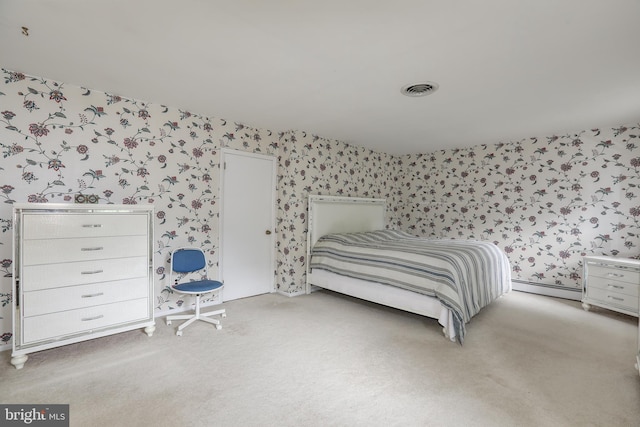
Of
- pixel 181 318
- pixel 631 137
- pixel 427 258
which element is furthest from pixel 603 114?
pixel 181 318

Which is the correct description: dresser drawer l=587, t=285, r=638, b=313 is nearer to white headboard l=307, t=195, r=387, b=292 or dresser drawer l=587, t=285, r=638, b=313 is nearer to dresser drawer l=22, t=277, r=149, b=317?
white headboard l=307, t=195, r=387, b=292

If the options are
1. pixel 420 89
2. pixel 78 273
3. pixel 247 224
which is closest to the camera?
pixel 78 273

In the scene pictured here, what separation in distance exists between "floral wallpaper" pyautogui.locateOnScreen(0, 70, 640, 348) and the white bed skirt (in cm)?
46

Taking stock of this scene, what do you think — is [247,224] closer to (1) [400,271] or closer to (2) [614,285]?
(1) [400,271]

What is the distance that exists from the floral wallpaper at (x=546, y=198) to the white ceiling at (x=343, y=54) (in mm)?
729

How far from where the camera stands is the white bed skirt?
8.95ft

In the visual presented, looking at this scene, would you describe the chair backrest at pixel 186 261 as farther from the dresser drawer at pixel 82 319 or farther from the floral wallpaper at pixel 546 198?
the floral wallpaper at pixel 546 198

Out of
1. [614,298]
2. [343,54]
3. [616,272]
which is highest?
[343,54]

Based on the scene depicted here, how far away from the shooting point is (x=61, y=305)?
225 centimetres

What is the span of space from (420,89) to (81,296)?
11.0 feet

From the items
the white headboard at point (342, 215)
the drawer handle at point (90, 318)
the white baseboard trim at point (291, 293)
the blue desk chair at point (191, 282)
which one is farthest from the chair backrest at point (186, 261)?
the white headboard at point (342, 215)

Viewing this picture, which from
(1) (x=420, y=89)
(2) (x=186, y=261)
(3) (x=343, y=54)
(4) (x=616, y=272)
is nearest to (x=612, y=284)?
(4) (x=616, y=272)

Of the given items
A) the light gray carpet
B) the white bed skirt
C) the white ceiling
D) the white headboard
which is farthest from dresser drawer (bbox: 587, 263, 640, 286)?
the white headboard

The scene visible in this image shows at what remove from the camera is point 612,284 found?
3342 mm
